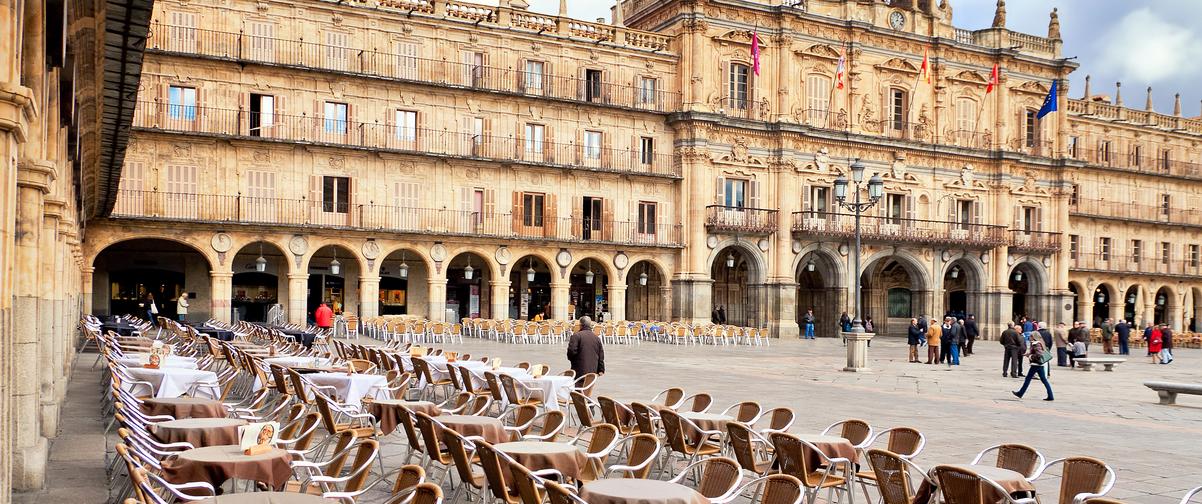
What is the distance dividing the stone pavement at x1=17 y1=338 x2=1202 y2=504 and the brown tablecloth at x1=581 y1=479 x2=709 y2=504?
2914 mm

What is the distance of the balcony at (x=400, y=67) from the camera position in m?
31.7

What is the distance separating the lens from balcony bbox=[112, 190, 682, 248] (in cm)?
3102

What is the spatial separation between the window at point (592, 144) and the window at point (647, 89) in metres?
2.20

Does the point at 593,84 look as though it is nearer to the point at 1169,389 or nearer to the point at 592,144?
the point at 592,144

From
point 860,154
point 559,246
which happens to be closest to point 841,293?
point 860,154

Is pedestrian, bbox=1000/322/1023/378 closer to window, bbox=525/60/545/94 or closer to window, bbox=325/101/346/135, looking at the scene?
window, bbox=525/60/545/94

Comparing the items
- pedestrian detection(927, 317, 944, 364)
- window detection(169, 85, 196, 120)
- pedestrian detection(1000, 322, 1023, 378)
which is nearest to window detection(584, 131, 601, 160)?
window detection(169, 85, 196, 120)

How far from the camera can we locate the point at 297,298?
32.9 meters

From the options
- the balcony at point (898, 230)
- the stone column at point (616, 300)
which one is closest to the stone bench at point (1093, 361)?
the balcony at point (898, 230)

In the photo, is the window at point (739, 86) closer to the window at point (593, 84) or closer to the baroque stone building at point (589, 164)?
the baroque stone building at point (589, 164)

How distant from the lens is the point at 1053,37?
47969mm

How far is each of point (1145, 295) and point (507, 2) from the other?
3789 centimetres

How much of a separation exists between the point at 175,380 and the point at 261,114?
73.3ft

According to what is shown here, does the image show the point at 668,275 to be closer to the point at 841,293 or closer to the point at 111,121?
the point at 841,293
